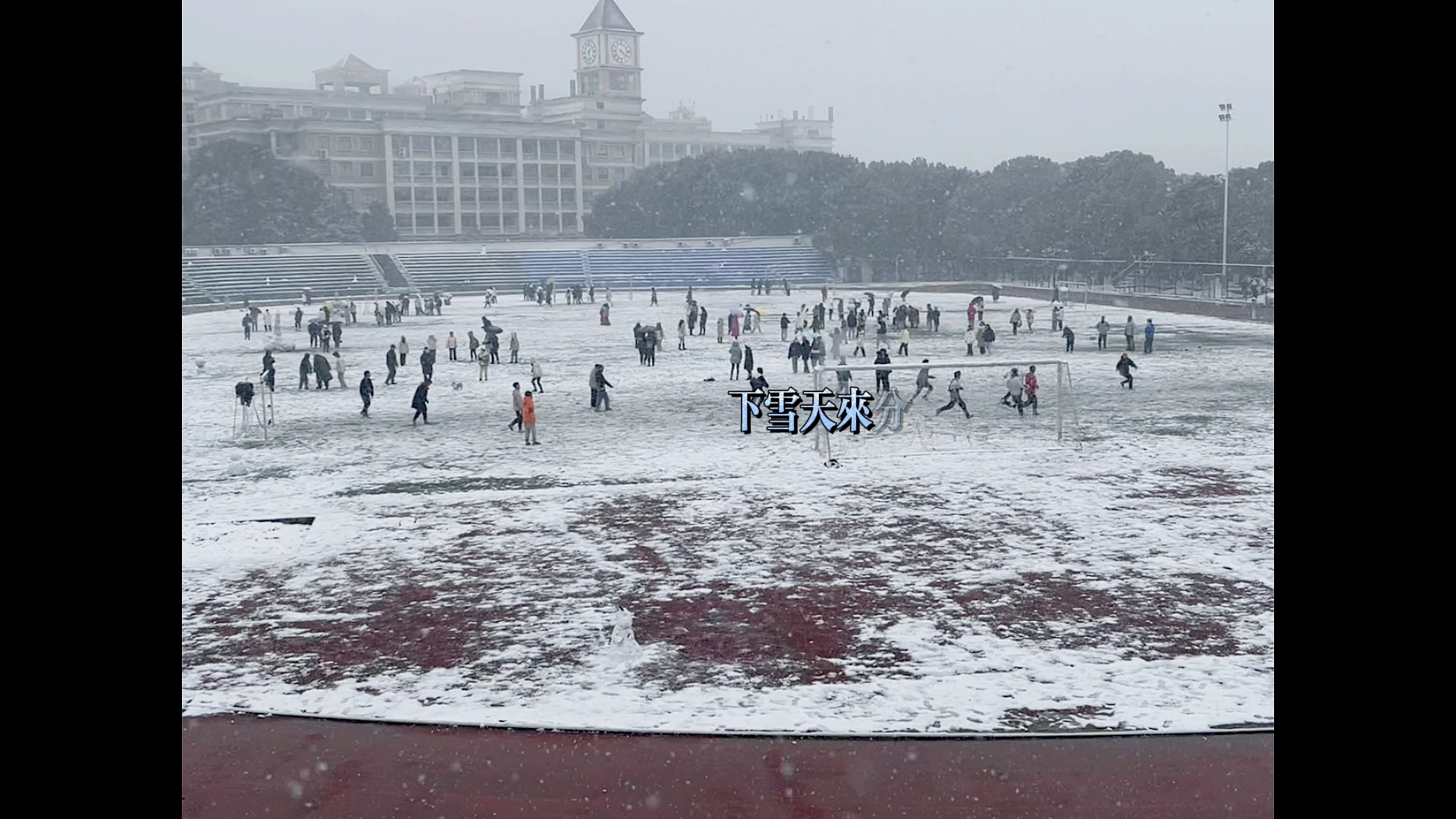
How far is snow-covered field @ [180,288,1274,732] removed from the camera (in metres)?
10.7

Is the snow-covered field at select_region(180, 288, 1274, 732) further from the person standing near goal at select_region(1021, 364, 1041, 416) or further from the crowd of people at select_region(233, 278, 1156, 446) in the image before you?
the crowd of people at select_region(233, 278, 1156, 446)

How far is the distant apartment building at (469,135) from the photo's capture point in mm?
92000

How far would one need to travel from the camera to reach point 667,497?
18.8m

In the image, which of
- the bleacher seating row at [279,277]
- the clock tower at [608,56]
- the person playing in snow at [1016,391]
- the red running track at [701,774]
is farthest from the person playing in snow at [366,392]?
the clock tower at [608,56]

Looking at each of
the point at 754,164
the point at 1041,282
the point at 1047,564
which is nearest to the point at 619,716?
the point at 1047,564

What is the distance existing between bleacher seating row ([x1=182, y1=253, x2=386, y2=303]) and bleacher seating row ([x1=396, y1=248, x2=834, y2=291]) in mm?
2895

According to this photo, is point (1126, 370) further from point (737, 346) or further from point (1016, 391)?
point (737, 346)

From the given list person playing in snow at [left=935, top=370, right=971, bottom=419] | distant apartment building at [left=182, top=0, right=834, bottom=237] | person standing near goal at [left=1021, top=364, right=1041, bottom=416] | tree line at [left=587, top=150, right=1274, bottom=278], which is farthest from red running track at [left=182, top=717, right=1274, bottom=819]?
distant apartment building at [left=182, top=0, right=834, bottom=237]

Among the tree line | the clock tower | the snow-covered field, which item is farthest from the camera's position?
the clock tower

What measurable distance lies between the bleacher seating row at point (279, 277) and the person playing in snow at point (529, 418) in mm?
41787
